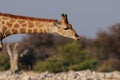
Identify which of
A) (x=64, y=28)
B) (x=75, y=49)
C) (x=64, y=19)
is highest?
(x=75, y=49)

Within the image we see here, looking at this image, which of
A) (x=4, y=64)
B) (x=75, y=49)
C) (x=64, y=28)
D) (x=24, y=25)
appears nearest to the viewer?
(x=64, y=28)

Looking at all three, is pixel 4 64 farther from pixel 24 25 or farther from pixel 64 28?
pixel 64 28

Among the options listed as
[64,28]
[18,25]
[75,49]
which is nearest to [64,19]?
[64,28]

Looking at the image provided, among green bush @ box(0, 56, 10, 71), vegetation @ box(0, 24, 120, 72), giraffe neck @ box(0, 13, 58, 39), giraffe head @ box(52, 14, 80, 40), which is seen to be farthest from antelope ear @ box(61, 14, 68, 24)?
vegetation @ box(0, 24, 120, 72)

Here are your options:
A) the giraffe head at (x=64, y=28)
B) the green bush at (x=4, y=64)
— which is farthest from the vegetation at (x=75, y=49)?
the giraffe head at (x=64, y=28)

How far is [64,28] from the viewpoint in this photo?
36.0 ft

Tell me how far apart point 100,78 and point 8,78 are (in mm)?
1932

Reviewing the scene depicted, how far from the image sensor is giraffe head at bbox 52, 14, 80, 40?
10859 mm

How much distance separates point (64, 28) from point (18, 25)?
118cm

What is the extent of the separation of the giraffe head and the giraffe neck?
460 mm

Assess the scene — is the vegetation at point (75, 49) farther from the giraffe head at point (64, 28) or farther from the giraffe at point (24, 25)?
the giraffe head at point (64, 28)

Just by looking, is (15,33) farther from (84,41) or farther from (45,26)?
(84,41)

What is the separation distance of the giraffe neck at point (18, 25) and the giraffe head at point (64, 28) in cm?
46

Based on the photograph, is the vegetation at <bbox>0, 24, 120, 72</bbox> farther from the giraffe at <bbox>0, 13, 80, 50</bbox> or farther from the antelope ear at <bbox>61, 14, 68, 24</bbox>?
the antelope ear at <bbox>61, 14, 68, 24</bbox>
